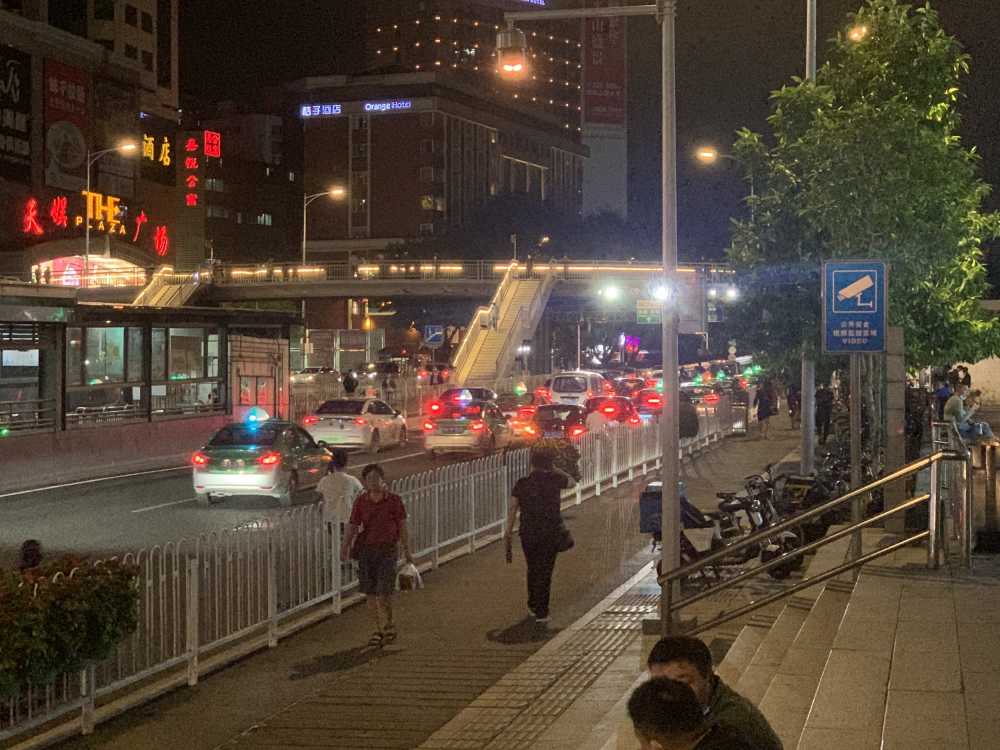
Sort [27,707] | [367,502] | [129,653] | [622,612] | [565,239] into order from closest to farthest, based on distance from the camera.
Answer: [27,707] → [129,653] → [367,502] → [622,612] → [565,239]

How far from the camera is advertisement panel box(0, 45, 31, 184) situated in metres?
64.9

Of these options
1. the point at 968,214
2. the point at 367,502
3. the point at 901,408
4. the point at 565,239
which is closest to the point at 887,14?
the point at 968,214

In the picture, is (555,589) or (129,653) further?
(555,589)

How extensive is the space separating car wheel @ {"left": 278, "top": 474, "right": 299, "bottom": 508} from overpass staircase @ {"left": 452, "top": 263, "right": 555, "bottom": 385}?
36.4m

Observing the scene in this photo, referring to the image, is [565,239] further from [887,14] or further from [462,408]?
[887,14]

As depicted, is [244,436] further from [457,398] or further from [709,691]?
[709,691]

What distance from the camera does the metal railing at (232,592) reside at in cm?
897

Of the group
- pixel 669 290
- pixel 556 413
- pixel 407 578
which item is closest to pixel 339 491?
pixel 407 578

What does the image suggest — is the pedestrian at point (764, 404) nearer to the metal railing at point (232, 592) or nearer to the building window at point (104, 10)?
the metal railing at point (232, 592)

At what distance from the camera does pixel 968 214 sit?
63.5 feet

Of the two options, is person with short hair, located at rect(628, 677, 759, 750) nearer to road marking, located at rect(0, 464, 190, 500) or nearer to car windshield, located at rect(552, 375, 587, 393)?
road marking, located at rect(0, 464, 190, 500)

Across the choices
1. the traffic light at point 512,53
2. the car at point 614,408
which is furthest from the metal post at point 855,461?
the car at point 614,408

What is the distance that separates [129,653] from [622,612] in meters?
5.30

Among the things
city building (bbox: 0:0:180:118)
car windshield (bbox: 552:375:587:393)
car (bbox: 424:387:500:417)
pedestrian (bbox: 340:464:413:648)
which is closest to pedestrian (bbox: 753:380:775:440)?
car (bbox: 424:387:500:417)
